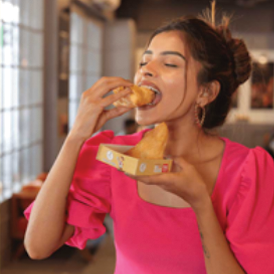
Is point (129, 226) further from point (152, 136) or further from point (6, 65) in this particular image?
point (6, 65)

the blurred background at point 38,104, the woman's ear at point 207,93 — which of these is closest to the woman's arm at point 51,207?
the woman's ear at point 207,93

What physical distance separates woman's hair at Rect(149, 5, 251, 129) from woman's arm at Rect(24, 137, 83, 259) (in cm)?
52

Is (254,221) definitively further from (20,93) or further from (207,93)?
(20,93)

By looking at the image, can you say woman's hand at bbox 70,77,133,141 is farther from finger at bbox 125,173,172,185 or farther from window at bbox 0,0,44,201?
window at bbox 0,0,44,201

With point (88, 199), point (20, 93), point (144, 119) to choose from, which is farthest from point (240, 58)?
point (20, 93)

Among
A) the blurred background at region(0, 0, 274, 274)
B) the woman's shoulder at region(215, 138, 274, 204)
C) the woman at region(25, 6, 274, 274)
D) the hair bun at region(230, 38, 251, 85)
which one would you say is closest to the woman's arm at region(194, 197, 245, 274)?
the woman at region(25, 6, 274, 274)

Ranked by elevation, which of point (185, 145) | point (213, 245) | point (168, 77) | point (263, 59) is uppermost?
point (263, 59)

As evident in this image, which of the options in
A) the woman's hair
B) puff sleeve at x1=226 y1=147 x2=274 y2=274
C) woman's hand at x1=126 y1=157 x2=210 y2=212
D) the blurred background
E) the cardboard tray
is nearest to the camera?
the cardboard tray

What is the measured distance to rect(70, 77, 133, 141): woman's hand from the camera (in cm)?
113

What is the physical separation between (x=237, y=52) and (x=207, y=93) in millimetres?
211

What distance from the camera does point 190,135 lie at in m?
1.49

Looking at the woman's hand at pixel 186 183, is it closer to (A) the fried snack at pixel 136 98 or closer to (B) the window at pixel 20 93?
(A) the fried snack at pixel 136 98

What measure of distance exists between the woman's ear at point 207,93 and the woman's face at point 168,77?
0.13 feet

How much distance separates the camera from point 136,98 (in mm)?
1202
